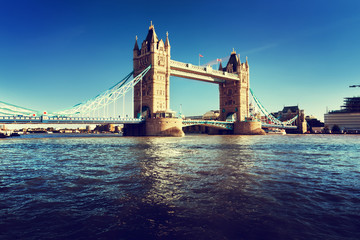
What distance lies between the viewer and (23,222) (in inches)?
239

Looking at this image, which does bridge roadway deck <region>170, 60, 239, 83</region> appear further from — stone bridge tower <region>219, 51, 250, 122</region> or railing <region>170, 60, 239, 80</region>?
stone bridge tower <region>219, 51, 250, 122</region>

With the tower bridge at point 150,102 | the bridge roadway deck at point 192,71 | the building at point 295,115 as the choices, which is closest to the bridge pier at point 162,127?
the tower bridge at point 150,102

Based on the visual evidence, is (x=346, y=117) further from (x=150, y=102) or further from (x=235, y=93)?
(x=150, y=102)

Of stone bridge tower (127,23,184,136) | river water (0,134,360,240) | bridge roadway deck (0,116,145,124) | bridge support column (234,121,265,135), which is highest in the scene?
stone bridge tower (127,23,184,136)

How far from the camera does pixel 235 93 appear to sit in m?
105

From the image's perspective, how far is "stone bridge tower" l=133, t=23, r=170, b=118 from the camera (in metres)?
72.8

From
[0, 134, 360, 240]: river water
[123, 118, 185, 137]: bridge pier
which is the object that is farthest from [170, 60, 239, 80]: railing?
[0, 134, 360, 240]: river water

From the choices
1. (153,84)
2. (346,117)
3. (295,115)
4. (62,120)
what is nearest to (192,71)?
(153,84)

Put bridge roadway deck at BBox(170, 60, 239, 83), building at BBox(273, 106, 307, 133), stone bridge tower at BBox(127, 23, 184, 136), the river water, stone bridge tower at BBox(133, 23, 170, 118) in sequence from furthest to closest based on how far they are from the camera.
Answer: building at BBox(273, 106, 307, 133)
bridge roadway deck at BBox(170, 60, 239, 83)
stone bridge tower at BBox(133, 23, 170, 118)
stone bridge tower at BBox(127, 23, 184, 136)
the river water

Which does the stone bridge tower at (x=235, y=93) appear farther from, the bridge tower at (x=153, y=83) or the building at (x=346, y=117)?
the building at (x=346, y=117)

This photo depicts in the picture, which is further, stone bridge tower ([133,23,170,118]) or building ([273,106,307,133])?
building ([273,106,307,133])

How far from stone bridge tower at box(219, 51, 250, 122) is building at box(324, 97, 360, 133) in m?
75.3

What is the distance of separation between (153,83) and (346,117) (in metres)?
133

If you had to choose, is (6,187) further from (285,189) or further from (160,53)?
(160,53)
